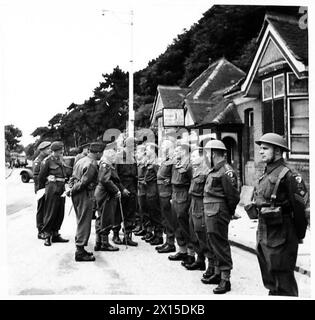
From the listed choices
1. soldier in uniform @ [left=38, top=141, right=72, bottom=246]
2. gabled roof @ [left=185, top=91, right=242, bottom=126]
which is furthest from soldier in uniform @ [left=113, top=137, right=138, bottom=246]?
gabled roof @ [left=185, top=91, right=242, bottom=126]

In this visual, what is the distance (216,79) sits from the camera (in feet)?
67.1

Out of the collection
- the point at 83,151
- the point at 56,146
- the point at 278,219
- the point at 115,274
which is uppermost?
the point at 56,146

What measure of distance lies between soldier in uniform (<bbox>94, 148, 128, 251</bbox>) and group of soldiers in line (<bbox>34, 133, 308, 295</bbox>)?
19 mm

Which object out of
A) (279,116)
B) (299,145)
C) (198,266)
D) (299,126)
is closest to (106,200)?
(198,266)

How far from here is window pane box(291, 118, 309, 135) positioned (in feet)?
29.6

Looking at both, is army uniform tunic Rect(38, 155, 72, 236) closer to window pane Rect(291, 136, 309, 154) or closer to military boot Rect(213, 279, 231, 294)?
military boot Rect(213, 279, 231, 294)

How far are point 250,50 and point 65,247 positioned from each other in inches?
554

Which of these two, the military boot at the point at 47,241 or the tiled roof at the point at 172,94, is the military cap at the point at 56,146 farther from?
the tiled roof at the point at 172,94

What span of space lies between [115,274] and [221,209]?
1974 mm

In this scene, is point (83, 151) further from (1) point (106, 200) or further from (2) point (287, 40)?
(2) point (287, 40)

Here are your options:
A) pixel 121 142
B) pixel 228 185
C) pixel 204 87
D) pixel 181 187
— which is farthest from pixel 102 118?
pixel 228 185

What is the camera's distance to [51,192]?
7.69 m

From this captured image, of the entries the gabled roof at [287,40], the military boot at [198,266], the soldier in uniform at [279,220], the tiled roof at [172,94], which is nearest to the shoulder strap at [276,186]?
the soldier in uniform at [279,220]
